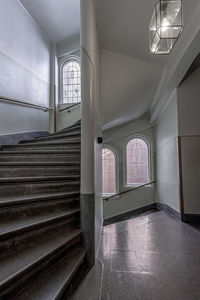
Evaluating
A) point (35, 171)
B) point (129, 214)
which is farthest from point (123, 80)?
point (129, 214)

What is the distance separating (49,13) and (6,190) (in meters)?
4.87

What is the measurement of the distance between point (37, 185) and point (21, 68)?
3.21 meters

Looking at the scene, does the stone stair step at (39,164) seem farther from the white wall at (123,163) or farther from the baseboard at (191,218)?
the white wall at (123,163)

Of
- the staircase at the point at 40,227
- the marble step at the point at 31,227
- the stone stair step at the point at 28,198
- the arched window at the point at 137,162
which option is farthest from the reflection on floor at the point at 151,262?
the arched window at the point at 137,162

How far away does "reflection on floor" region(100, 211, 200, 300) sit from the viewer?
1.53 meters

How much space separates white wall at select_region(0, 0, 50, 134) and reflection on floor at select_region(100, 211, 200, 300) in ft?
9.72

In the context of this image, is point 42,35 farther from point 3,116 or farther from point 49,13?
point 3,116

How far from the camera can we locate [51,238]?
1.63 meters

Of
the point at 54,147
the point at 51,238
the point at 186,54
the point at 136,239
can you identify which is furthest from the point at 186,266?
the point at 186,54

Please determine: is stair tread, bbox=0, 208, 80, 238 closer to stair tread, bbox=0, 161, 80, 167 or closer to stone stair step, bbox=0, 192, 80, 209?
stone stair step, bbox=0, 192, 80, 209

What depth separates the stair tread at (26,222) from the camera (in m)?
1.36

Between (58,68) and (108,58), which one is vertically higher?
(58,68)

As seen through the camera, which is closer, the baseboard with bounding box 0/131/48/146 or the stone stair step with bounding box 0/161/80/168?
the stone stair step with bounding box 0/161/80/168

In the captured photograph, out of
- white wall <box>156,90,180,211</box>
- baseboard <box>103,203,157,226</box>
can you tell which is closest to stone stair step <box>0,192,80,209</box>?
white wall <box>156,90,180,211</box>
